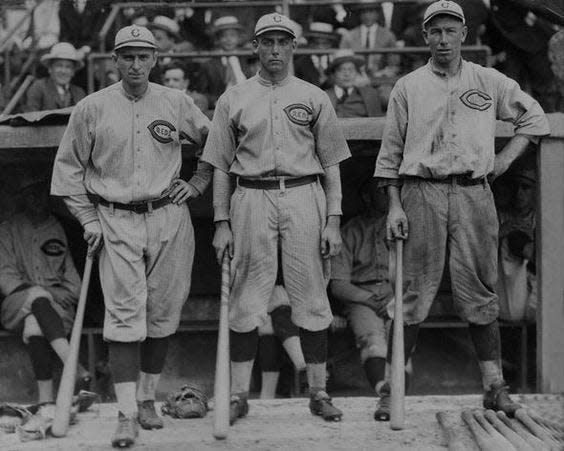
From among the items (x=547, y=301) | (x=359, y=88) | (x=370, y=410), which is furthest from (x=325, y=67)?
(x=370, y=410)

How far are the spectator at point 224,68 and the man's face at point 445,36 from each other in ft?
10.4

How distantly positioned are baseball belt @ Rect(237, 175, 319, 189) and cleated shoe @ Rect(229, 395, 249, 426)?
1.13 meters

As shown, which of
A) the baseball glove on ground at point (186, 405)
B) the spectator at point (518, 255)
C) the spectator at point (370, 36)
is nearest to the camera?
the baseball glove on ground at point (186, 405)

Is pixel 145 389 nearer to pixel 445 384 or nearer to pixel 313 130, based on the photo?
pixel 313 130

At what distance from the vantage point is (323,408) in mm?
6074

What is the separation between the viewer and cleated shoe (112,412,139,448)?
5547 millimetres

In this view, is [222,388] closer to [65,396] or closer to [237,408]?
[237,408]

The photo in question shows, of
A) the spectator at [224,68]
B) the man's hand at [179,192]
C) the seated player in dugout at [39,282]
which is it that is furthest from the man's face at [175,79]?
the man's hand at [179,192]

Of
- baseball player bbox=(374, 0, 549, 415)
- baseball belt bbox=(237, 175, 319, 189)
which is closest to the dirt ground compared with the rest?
baseball player bbox=(374, 0, 549, 415)

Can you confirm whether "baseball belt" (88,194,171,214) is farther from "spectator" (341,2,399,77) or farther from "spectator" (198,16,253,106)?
"spectator" (341,2,399,77)

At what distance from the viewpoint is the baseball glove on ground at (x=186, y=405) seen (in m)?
6.24

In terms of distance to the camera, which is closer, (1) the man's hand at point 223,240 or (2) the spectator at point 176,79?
(1) the man's hand at point 223,240

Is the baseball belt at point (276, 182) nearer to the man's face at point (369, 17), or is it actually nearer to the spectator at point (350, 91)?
the spectator at point (350, 91)

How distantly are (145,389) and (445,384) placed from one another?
11.6 feet
